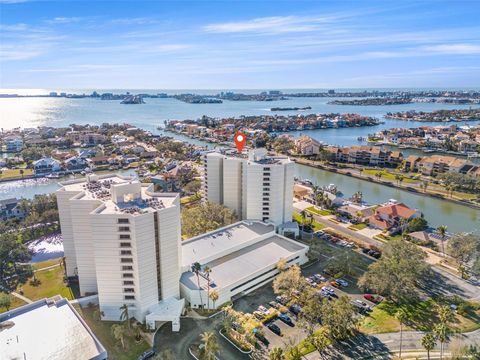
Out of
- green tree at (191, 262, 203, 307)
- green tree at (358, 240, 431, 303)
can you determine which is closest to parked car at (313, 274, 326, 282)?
green tree at (358, 240, 431, 303)

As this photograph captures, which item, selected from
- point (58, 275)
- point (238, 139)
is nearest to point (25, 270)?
point (58, 275)

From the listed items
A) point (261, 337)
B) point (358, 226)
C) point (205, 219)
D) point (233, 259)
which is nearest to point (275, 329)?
point (261, 337)

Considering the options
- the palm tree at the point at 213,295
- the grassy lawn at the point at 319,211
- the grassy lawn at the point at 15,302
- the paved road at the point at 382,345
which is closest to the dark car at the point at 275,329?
the paved road at the point at 382,345

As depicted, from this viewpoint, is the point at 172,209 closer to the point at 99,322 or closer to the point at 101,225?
the point at 101,225

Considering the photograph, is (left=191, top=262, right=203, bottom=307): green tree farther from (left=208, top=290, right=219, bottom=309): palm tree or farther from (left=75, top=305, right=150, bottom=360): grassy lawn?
(left=75, top=305, right=150, bottom=360): grassy lawn

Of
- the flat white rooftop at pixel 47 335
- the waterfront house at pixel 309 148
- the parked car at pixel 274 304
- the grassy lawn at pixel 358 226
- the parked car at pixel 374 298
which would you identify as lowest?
the parked car at pixel 274 304

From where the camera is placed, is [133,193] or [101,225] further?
[133,193]

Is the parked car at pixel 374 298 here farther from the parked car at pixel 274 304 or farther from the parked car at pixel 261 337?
the parked car at pixel 261 337
